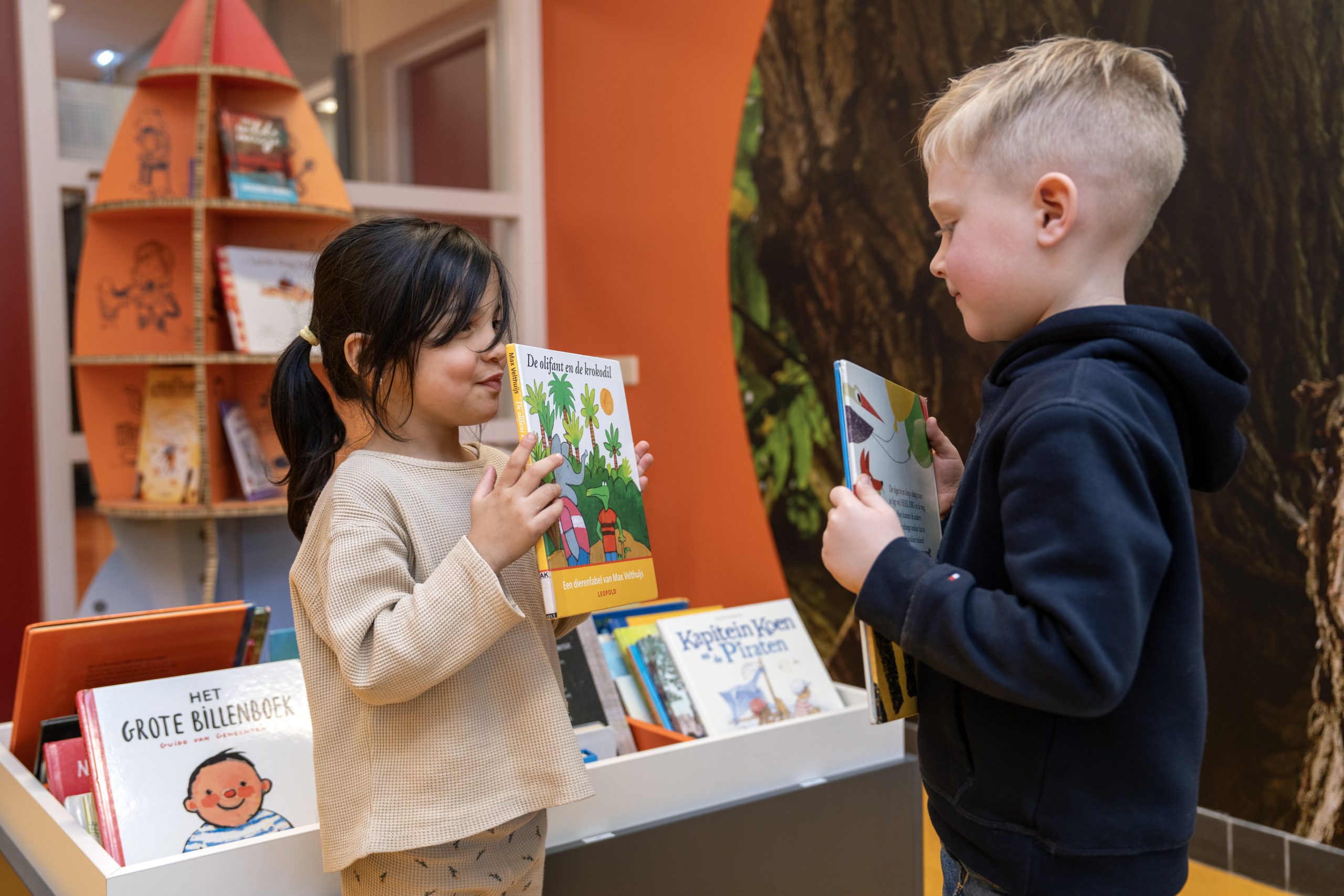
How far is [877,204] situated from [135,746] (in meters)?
2.16

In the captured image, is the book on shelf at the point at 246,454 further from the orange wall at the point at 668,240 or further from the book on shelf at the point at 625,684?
the book on shelf at the point at 625,684

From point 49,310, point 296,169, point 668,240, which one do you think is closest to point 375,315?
point 296,169

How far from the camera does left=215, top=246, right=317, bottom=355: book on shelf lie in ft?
9.74

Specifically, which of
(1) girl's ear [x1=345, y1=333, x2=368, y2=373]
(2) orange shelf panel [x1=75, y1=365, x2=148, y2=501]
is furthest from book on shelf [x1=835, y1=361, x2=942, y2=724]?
(2) orange shelf panel [x1=75, y1=365, x2=148, y2=501]

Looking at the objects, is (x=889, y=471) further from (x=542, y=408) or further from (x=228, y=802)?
(x=228, y=802)

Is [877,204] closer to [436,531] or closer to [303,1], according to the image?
[436,531]

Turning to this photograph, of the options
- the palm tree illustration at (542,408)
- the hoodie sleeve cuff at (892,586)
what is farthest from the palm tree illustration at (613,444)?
the hoodie sleeve cuff at (892,586)

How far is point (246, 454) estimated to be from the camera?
3045 mm

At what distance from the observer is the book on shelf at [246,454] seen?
3.02m

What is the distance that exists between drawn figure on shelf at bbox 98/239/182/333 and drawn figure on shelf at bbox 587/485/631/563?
90.8 inches

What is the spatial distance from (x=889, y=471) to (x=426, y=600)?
0.50m

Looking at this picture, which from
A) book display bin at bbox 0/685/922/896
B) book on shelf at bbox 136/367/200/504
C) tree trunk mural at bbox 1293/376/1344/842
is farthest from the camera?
book on shelf at bbox 136/367/200/504

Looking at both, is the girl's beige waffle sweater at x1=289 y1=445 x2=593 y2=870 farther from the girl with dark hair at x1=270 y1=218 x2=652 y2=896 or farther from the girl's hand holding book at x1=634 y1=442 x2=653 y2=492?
the girl's hand holding book at x1=634 y1=442 x2=653 y2=492

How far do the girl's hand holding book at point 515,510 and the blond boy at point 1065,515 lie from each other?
1.04 ft
